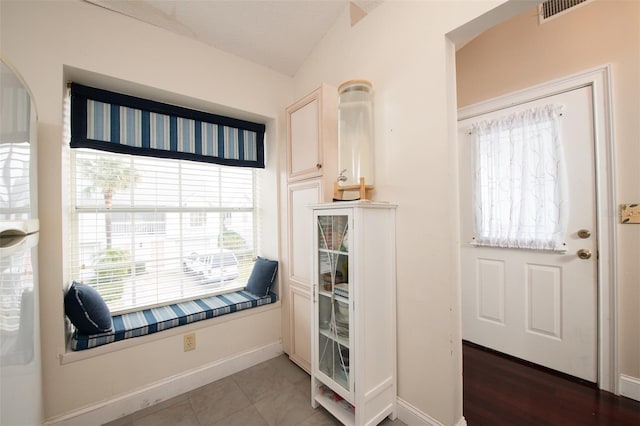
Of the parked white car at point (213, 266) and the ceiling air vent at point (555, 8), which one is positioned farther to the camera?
the parked white car at point (213, 266)

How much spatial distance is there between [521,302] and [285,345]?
6.74 feet

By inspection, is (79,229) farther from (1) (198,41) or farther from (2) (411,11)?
(2) (411,11)

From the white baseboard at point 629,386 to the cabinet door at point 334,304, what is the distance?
1.82 meters

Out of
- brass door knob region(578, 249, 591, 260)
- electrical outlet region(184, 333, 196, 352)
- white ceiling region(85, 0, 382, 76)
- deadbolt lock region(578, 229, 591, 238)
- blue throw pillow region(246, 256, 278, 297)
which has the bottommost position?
electrical outlet region(184, 333, 196, 352)

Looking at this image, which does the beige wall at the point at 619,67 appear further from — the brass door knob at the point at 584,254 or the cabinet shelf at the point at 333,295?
the cabinet shelf at the point at 333,295

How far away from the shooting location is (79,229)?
1.81 m

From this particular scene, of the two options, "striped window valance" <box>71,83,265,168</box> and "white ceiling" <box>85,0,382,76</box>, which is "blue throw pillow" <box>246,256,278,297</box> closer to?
"striped window valance" <box>71,83,265,168</box>

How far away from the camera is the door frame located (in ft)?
5.61

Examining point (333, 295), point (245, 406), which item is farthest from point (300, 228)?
point (245, 406)

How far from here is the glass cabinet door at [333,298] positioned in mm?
1583

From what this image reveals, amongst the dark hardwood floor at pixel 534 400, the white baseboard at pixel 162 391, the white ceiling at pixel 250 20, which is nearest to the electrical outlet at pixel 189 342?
the white baseboard at pixel 162 391

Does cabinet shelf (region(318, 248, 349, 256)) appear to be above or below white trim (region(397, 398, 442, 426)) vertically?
above

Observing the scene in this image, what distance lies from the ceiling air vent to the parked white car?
128 inches

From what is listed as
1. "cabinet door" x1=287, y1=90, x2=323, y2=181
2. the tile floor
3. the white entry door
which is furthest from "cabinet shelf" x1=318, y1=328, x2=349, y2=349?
the white entry door
